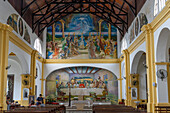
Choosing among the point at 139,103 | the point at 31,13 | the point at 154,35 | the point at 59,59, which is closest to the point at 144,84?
the point at 139,103

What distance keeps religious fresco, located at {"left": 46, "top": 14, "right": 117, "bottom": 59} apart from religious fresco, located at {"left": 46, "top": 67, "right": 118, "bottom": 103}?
1830 mm

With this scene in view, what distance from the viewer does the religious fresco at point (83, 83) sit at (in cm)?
2803

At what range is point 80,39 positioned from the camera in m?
28.8

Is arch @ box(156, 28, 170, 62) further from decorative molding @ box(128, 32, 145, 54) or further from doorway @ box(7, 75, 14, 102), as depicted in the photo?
doorway @ box(7, 75, 14, 102)

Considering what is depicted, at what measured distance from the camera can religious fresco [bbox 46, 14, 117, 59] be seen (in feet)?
93.3

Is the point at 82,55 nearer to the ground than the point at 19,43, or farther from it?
farther from it

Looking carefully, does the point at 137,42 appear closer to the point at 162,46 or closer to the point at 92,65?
the point at 162,46

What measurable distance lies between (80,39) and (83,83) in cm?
518

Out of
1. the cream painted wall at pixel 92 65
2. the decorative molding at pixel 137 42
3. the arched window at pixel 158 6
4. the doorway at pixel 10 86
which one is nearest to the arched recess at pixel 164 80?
the arched window at pixel 158 6

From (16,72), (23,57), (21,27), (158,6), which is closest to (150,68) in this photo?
(158,6)

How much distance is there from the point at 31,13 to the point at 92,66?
941 cm

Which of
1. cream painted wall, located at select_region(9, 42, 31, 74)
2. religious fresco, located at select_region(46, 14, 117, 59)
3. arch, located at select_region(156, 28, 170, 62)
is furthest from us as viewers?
religious fresco, located at select_region(46, 14, 117, 59)

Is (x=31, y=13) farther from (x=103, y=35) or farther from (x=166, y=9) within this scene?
(x=166, y=9)

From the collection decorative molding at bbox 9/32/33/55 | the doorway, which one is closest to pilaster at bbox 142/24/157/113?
decorative molding at bbox 9/32/33/55
